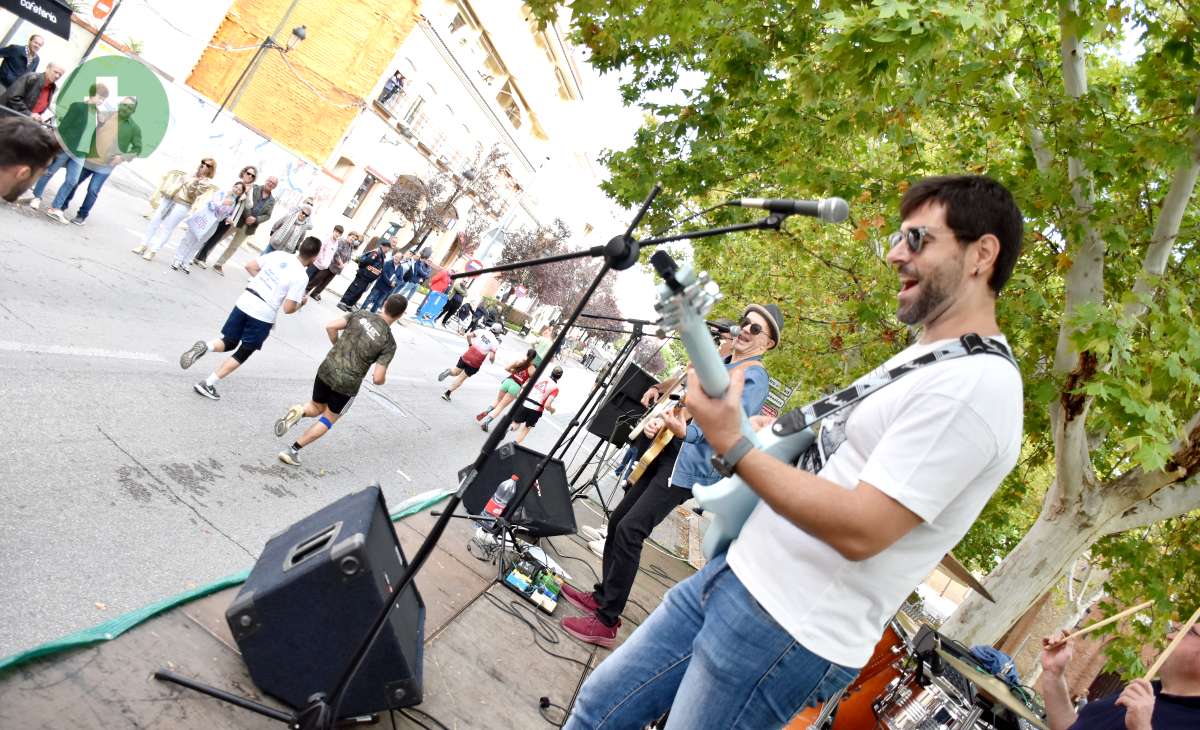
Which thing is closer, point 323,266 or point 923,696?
point 923,696

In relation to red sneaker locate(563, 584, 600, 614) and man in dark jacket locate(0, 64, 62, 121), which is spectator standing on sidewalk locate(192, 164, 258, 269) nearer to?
man in dark jacket locate(0, 64, 62, 121)

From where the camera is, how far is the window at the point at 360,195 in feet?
108

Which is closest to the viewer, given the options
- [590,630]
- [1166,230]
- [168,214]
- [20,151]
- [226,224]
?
[20,151]

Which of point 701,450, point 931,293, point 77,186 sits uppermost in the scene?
point 931,293

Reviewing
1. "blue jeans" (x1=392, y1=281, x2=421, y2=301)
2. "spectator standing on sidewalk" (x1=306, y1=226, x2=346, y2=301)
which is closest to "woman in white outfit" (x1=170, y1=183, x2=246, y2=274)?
"spectator standing on sidewalk" (x1=306, y1=226, x2=346, y2=301)

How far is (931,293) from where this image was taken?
1.92 m

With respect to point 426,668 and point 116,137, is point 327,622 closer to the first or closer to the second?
point 426,668

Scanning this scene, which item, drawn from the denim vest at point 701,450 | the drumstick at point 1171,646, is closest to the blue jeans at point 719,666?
the drumstick at point 1171,646

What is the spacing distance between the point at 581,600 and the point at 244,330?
4.49 m

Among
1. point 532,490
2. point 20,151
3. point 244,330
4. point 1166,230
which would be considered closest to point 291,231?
point 244,330

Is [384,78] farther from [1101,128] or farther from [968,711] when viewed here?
[968,711]

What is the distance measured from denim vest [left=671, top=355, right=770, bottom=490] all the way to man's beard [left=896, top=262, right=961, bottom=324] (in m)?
2.45

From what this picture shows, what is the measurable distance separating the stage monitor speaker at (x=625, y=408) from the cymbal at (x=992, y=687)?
5948mm

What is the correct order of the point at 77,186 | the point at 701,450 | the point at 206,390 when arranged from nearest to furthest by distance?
1. the point at 701,450
2. the point at 206,390
3. the point at 77,186
